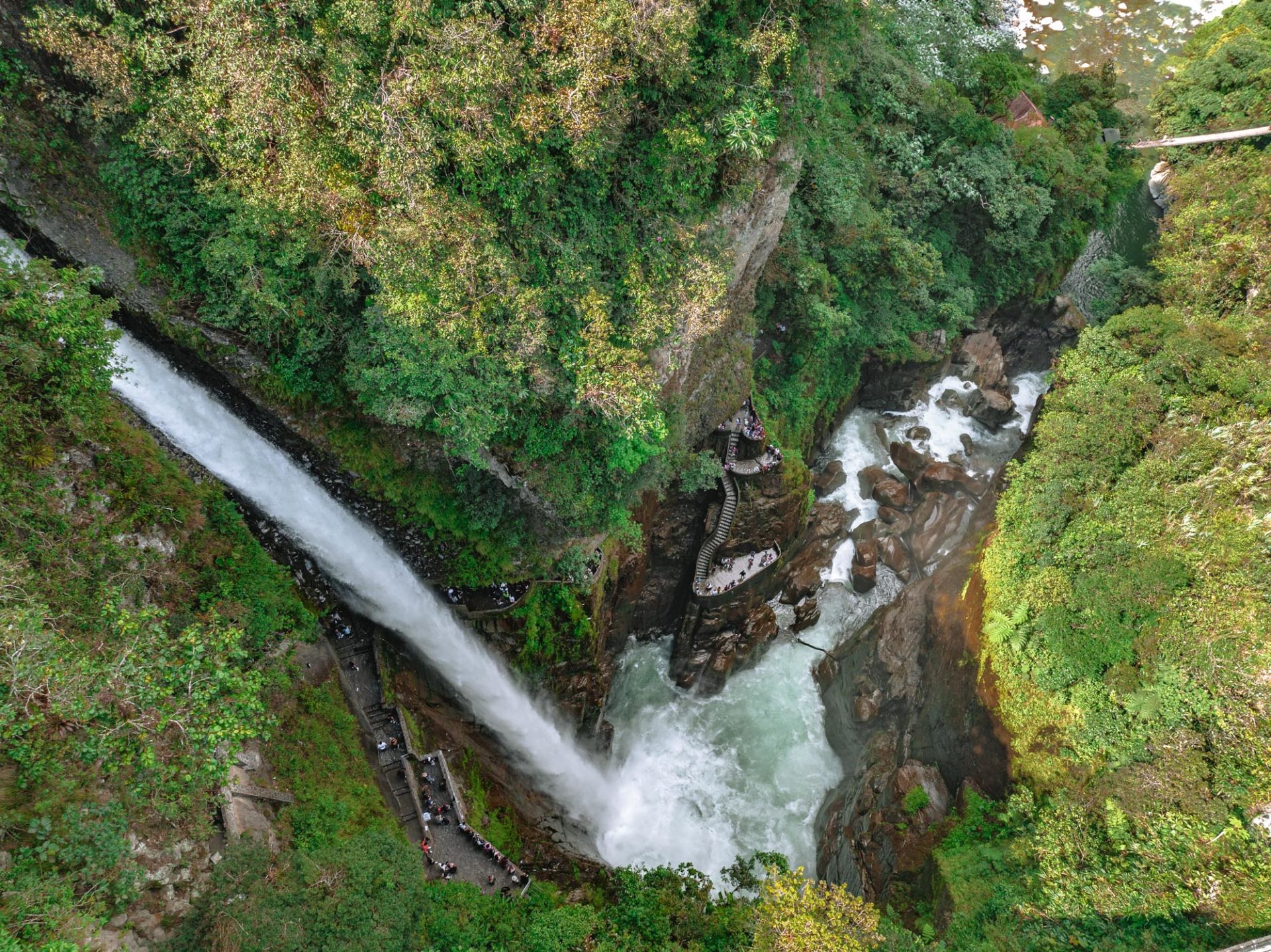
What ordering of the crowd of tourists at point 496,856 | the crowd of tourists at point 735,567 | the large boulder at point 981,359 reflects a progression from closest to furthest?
1. the crowd of tourists at point 496,856
2. the crowd of tourists at point 735,567
3. the large boulder at point 981,359

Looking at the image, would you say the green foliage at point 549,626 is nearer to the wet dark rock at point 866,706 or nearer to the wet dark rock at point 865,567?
the wet dark rock at point 866,706

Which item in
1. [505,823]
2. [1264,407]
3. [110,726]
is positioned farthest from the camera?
[505,823]

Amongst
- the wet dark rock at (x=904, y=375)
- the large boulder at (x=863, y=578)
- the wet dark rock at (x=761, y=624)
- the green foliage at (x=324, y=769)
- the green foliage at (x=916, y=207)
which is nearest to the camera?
the green foliage at (x=324, y=769)

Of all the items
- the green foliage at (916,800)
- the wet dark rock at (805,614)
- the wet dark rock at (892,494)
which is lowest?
the wet dark rock at (805,614)

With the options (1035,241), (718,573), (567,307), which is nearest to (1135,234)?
(1035,241)

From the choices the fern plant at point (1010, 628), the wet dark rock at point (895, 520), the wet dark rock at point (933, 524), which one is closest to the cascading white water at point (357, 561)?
the fern plant at point (1010, 628)

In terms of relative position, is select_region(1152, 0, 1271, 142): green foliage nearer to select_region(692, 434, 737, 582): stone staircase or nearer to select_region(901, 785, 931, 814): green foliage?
select_region(692, 434, 737, 582): stone staircase

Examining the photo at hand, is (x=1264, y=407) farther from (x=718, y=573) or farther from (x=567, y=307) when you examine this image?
(x=567, y=307)

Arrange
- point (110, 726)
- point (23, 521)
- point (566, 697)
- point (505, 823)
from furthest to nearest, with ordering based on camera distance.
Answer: point (566, 697)
point (505, 823)
point (23, 521)
point (110, 726)
